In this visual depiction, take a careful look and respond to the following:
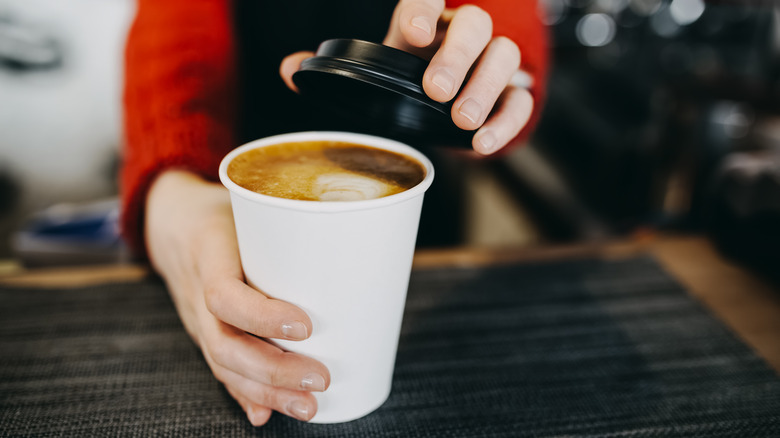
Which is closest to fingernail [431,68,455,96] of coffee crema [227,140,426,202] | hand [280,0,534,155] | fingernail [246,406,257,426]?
hand [280,0,534,155]

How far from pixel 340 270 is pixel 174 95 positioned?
0.50 m

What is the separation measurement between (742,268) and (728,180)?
15cm

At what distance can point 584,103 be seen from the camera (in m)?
2.53

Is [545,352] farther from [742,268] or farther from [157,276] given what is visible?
[157,276]

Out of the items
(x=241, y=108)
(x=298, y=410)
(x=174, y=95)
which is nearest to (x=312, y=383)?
(x=298, y=410)

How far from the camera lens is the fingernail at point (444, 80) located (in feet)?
1.55

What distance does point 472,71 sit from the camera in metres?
0.59

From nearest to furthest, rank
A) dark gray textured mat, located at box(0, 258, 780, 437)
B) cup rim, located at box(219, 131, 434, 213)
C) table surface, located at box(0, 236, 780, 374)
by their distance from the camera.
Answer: cup rim, located at box(219, 131, 434, 213)
dark gray textured mat, located at box(0, 258, 780, 437)
table surface, located at box(0, 236, 780, 374)

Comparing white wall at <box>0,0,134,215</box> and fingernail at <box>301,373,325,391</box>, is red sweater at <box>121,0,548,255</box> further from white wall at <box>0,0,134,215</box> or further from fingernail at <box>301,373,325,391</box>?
white wall at <box>0,0,134,215</box>

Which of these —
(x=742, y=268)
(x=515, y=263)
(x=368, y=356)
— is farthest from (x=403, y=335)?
(x=742, y=268)

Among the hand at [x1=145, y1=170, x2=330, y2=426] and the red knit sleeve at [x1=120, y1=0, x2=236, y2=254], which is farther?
the red knit sleeve at [x1=120, y1=0, x2=236, y2=254]

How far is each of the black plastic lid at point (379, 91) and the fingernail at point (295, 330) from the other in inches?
8.9

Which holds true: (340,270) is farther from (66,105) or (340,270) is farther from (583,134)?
(583,134)

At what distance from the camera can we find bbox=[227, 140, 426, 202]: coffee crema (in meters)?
0.50
